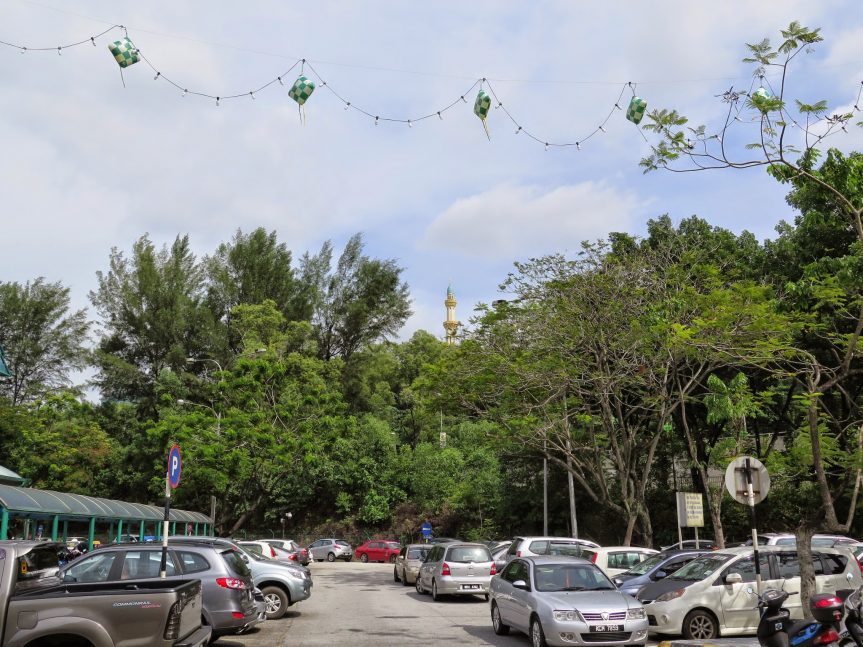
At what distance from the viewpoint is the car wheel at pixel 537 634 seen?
1124 cm

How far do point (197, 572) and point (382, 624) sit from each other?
14.8 feet

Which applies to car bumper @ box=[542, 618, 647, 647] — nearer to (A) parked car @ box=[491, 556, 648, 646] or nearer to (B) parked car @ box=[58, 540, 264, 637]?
(A) parked car @ box=[491, 556, 648, 646]

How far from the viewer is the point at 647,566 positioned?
56.2 ft

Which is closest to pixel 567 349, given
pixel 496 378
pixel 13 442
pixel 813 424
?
pixel 496 378

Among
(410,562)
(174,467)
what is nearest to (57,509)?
(410,562)

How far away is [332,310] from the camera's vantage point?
60.9 metres

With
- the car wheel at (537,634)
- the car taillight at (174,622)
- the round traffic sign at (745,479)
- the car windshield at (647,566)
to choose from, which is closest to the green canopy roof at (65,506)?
the car taillight at (174,622)

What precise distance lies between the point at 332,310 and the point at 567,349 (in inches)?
1445

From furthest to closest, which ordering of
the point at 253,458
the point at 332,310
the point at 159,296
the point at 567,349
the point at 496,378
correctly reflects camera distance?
the point at 332,310 → the point at 159,296 → the point at 253,458 → the point at 496,378 → the point at 567,349

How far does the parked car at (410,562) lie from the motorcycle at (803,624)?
747 inches

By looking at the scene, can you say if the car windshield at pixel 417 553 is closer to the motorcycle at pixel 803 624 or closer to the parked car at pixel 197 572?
the parked car at pixel 197 572

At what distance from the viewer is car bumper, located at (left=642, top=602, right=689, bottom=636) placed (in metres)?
12.5

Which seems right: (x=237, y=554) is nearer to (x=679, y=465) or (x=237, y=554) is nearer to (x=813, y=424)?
(x=813, y=424)

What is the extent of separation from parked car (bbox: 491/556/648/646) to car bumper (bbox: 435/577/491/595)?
20.0 feet
